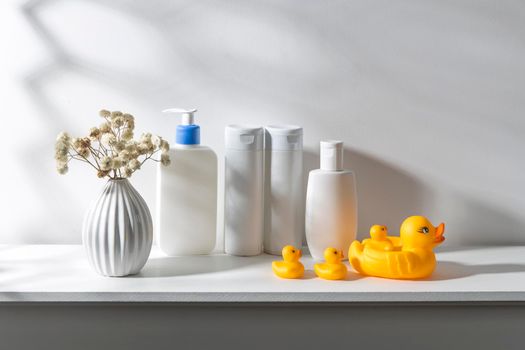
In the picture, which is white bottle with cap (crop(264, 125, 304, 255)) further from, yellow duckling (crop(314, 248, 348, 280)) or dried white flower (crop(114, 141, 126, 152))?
dried white flower (crop(114, 141, 126, 152))

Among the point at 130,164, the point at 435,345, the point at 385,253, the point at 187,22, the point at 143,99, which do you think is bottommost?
the point at 435,345

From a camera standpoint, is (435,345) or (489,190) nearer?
(435,345)

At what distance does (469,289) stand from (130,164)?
492 mm

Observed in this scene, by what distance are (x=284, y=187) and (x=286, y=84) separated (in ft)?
0.60

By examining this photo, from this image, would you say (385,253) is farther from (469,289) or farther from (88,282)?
(88,282)

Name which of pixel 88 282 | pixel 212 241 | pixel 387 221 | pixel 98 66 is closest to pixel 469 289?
pixel 387 221

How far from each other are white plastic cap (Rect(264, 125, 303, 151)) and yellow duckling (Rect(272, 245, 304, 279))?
172mm

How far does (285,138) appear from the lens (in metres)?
1.06

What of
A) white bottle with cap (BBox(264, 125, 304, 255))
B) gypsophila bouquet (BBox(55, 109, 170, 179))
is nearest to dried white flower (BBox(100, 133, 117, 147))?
gypsophila bouquet (BBox(55, 109, 170, 179))

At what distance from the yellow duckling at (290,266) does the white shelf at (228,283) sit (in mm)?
12

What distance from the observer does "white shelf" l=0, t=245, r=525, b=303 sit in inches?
34.8

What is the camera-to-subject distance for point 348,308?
35.6 inches

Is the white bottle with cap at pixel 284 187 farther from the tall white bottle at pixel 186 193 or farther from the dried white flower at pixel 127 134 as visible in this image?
the dried white flower at pixel 127 134

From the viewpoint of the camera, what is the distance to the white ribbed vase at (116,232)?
37.4 inches
